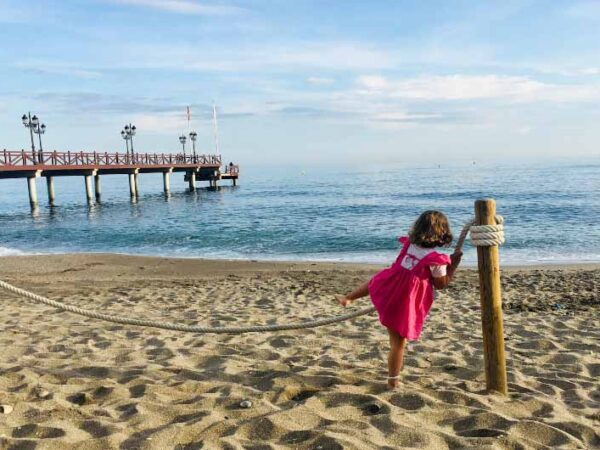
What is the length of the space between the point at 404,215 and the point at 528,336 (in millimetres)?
23816

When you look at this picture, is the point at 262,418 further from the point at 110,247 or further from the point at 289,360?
the point at 110,247

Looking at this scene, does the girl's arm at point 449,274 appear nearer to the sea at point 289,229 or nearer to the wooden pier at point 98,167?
the sea at point 289,229

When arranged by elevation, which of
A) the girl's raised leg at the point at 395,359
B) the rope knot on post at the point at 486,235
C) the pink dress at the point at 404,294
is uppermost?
the rope knot on post at the point at 486,235

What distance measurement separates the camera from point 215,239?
66.7ft

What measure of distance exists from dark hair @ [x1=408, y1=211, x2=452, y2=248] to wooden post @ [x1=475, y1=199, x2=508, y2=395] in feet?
0.71

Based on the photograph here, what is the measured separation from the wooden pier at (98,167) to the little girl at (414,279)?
30.7 meters

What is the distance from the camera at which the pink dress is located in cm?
346

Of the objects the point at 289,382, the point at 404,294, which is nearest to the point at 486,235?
the point at 404,294

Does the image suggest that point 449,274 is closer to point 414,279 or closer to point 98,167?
point 414,279

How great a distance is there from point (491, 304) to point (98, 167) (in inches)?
1478

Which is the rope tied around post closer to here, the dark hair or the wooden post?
the wooden post

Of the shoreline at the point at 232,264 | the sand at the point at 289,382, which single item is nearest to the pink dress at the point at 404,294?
the sand at the point at 289,382

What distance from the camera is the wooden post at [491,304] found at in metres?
3.34

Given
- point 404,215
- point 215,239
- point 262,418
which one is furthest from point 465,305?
point 404,215
